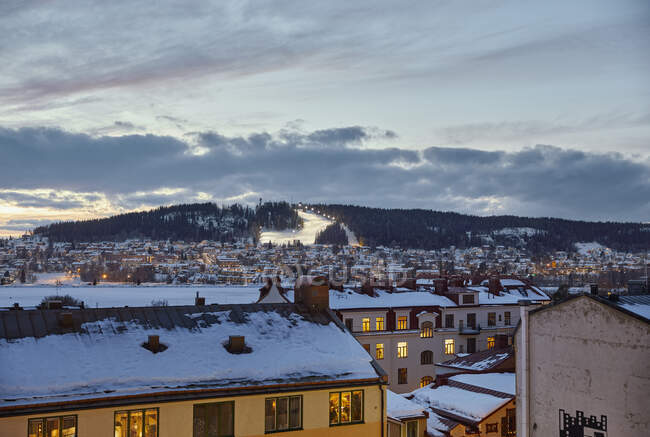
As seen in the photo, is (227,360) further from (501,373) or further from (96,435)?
(501,373)

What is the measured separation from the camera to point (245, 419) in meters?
19.9

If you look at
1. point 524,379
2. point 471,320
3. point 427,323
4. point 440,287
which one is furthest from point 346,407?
point 440,287

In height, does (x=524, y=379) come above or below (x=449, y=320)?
above

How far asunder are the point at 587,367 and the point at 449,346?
38608 millimetres

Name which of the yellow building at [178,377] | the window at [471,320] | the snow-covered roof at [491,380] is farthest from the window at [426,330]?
the yellow building at [178,377]

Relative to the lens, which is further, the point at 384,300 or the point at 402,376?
the point at 384,300

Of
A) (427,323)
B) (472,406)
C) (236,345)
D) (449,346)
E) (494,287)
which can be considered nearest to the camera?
(236,345)

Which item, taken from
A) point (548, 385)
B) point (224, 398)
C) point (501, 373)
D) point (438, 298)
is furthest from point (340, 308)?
point (224, 398)

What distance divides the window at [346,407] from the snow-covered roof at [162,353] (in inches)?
26.7

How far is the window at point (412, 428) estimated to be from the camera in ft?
87.1

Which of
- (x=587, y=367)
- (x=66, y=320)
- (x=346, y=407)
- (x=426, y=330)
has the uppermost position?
(x=66, y=320)

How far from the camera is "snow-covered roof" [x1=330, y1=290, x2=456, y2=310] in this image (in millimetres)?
56178

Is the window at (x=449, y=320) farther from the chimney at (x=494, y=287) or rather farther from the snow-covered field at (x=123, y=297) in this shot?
the snow-covered field at (x=123, y=297)

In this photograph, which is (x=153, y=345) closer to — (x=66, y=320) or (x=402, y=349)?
(x=66, y=320)
